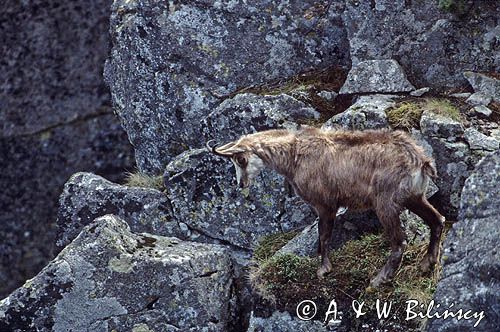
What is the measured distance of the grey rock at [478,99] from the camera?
42.8 ft

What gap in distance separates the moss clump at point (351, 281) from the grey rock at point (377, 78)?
209cm

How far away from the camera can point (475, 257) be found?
1041 centimetres

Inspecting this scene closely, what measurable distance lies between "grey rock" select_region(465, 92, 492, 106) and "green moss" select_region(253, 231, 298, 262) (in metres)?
2.61

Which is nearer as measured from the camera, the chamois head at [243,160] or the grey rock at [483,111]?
the chamois head at [243,160]

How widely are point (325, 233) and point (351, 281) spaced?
2.04ft

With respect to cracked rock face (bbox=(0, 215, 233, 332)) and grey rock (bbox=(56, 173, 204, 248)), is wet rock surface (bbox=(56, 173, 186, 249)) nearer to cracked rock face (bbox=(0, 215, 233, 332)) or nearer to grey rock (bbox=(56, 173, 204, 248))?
grey rock (bbox=(56, 173, 204, 248))

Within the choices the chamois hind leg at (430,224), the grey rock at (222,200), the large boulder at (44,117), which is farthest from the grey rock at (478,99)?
the large boulder at (44,117)

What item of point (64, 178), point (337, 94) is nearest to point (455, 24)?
point (337, 94)

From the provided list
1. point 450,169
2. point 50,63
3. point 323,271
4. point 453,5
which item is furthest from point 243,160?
point 50,63

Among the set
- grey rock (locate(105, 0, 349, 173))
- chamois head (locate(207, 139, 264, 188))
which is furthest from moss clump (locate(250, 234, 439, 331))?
grey rock (locate(105, 0, 349, 173))

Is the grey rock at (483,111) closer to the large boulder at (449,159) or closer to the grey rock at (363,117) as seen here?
the large boulder at (449,159)

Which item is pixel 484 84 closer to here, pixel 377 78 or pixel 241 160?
pixel 377 78

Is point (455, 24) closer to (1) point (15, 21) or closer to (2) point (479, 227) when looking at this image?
(2) point (479, 227)

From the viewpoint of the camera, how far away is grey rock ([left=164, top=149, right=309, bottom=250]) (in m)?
13.5
